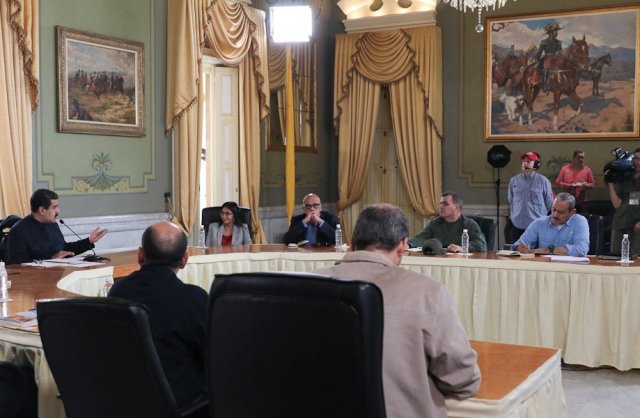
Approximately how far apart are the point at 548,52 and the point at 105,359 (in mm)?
7726

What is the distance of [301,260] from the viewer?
220 inches

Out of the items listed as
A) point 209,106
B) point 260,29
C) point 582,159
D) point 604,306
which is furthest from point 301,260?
point 582,159

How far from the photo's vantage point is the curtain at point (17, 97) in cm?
570

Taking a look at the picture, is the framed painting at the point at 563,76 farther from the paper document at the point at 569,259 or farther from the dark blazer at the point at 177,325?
the dark blazer at the point at 177,325

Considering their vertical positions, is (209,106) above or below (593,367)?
above

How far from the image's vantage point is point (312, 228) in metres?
6.25

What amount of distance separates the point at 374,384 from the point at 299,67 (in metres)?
7.89

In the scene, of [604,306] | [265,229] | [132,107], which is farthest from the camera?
[265,229]

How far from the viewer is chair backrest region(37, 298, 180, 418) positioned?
192 cm

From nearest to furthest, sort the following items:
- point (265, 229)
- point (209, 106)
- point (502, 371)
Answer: point (502, 371) < point (209, 106) < point (265, 229)

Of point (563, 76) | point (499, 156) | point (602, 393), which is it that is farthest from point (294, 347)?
point (563, 76)

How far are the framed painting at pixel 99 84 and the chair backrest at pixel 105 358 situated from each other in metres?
4.56

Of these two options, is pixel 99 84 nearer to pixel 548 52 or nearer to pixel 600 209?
pixel 548 52

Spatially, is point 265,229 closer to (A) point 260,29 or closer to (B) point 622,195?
(A) point 260,29
